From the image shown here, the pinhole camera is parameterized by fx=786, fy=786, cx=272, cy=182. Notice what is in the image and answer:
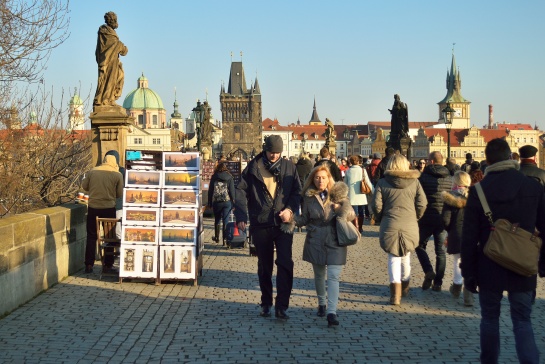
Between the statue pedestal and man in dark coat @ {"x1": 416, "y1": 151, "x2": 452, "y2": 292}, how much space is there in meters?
5.49

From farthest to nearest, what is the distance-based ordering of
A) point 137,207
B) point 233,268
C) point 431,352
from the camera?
point 233,268 < point 137,207 < point 431,352

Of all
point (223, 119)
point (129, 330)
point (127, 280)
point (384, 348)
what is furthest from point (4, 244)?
point (223, 119)

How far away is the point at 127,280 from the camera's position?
1045 cm

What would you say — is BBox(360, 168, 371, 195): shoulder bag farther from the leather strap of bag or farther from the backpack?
the leather strap of bag

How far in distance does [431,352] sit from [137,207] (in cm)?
489

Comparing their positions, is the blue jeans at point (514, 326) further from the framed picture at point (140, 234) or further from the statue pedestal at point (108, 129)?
the statue pedestal at point (108, 129)

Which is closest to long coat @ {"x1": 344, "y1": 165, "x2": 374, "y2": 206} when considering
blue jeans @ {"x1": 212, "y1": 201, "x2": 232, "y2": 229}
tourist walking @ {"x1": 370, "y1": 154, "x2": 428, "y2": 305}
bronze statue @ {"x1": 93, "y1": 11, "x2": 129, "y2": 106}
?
blue jeans @ {"x1": 212, "y1": 201, "x2": 232, "y2": 229}

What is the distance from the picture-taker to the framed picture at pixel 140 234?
1023 centimetres

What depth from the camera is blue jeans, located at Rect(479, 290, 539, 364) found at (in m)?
5.50

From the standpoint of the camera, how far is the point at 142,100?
180 m

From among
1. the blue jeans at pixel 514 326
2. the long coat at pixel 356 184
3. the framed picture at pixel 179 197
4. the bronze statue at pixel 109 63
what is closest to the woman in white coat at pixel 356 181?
the long coat at pixel 356 184

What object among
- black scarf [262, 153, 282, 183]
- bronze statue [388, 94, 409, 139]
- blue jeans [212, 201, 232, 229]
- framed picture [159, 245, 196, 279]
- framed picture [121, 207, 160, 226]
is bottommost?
framed picture [159, 245, 196, 279]

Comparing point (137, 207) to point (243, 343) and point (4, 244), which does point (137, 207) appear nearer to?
point (4, 244)

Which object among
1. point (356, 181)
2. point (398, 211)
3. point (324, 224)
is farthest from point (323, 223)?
point (356, 181)
